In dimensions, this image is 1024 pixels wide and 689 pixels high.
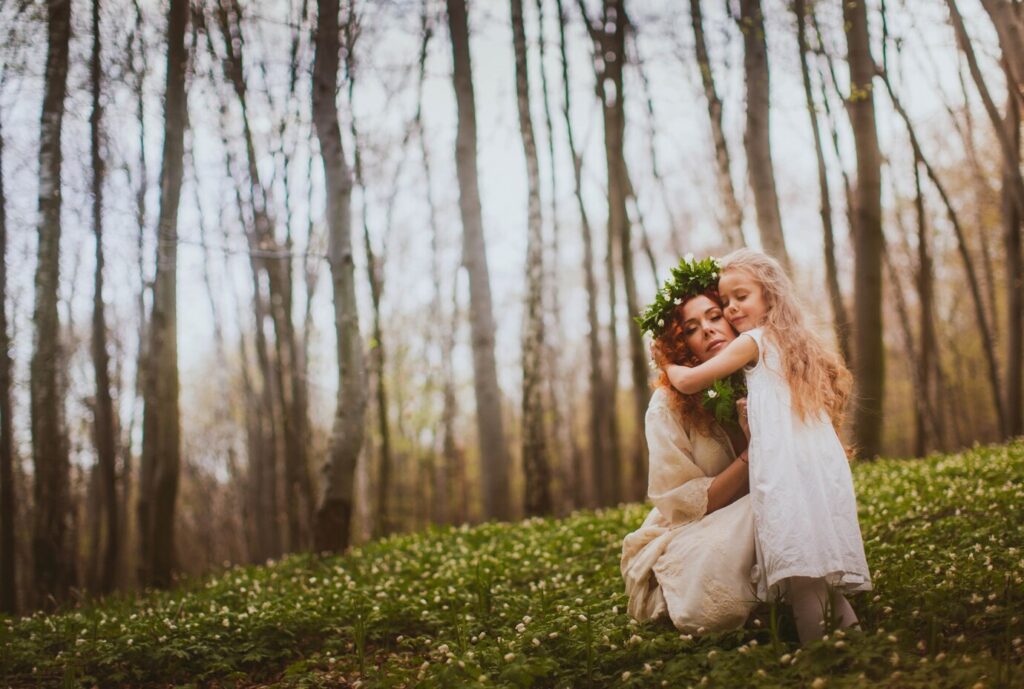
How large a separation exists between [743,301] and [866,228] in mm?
6950

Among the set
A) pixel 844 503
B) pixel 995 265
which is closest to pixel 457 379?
pixel 995 265

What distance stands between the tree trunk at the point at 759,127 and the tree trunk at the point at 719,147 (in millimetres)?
954

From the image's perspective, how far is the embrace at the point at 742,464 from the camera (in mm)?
3477

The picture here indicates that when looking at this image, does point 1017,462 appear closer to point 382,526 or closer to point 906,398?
point 382,526

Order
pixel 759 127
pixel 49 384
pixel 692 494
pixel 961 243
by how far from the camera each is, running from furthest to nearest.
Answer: pixel 961 243 → pixel 759 127 → pixel 49 384 → pixel 692 494

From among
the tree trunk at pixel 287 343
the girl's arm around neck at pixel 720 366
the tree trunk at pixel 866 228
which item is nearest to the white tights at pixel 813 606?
the girl's arm around neck at pixel 720 366

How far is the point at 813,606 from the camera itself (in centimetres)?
345

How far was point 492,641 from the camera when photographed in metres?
4.14

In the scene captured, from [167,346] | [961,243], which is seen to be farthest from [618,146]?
[167,346]

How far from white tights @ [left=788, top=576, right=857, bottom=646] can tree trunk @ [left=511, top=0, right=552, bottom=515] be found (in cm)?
701

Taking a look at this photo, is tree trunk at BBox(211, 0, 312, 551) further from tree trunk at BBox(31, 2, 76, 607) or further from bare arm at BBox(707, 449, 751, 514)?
bare arm at BBox(707, 449, 751, 514)

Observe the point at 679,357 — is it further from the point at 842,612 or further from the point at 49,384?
the point at 49,384

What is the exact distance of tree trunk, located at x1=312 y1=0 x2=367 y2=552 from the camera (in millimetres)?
7832

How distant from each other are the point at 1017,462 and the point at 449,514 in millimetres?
20394
